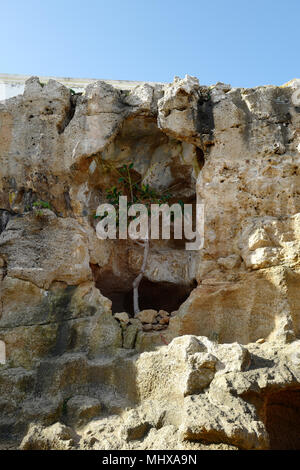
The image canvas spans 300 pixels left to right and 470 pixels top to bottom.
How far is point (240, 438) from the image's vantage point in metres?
3.60

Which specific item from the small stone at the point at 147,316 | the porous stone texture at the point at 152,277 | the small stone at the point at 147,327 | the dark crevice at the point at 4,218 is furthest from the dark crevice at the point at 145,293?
the dark crevice at the point at 4,218

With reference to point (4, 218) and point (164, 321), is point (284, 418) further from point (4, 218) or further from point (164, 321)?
point (4, 218)

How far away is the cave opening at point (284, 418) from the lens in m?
4.73

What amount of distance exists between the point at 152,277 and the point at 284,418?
3.14m

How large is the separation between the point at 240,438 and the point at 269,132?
4.46m

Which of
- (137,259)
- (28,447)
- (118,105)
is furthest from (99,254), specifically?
(28,447)

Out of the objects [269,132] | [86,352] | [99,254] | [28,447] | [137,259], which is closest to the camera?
[28,447]

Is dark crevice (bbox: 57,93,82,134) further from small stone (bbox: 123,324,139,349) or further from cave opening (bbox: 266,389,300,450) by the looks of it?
cave opening (bbox: 266,389,300,450)

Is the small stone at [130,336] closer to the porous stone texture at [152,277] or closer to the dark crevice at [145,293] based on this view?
the porous stone texture at [152,277]

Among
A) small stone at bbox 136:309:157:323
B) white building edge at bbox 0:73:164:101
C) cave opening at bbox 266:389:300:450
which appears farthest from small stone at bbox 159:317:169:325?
white building edge at bbox 0:73:164:101

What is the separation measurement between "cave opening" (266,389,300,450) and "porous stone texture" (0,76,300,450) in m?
0.01

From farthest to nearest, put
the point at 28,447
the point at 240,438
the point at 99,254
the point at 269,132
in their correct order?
1. the point at 99,254
2. the point at 269,132
3. the point at 28,447
4. the point at 240,438

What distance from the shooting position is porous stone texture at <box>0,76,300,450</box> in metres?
4.25
